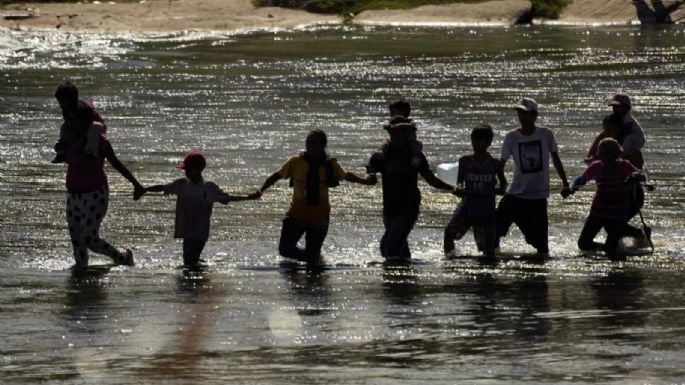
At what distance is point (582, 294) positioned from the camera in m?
12.1

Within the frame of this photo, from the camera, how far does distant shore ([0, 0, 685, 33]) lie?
48.0m

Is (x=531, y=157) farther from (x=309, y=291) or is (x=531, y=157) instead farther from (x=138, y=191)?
(x=138, y=191)

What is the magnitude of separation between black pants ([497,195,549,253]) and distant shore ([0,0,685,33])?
3350 cm

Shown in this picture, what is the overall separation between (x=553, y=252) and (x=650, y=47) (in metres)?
26.2

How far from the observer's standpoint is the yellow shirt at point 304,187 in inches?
521

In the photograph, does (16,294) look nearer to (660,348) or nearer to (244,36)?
(660,348)

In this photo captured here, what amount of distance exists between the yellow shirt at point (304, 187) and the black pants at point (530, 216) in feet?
4.72

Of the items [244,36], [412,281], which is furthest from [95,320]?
[244,36]

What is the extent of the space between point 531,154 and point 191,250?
2.71 metres

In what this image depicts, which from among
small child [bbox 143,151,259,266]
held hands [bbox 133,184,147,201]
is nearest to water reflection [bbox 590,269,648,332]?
small child [bbox 143,151,259,266]

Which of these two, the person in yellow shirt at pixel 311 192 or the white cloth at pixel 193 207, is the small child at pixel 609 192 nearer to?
the person in yellow shirt at pixel 311 192

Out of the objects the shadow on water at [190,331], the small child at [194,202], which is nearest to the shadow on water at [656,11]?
the small child at [194,202]

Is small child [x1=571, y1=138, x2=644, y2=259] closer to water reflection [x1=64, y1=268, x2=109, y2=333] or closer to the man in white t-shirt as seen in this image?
the man in white t-shirt

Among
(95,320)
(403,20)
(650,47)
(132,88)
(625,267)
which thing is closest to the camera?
(95,320)
